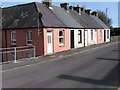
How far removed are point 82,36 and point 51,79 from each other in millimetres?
17325

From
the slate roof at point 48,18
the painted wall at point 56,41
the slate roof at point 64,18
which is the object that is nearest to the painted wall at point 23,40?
the painted wall at point 56,41

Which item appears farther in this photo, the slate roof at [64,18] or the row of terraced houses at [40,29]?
the slate roof at [64,18]

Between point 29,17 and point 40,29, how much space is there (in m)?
2.98

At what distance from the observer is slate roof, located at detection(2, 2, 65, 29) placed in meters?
18.6

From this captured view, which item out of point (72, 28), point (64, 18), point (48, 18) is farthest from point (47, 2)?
point (72, 28)

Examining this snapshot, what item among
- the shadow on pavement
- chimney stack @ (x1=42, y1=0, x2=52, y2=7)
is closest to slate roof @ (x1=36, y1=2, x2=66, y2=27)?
chimney stack @ (x1=42, y1=0, x2=52, y2=7)

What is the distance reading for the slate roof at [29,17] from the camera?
18641 mm

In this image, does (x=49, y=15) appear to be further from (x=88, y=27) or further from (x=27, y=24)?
(x=88, y=27)

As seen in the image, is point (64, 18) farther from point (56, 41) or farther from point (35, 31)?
point (35, 31)

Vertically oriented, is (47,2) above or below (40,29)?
above

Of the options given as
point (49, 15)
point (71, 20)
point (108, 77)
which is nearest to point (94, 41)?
point (71, 20)

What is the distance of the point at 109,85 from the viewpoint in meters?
7.44

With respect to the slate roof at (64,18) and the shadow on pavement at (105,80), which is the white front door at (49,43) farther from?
the shadow on pavement at (105,80)

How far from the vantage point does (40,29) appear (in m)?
17.6
